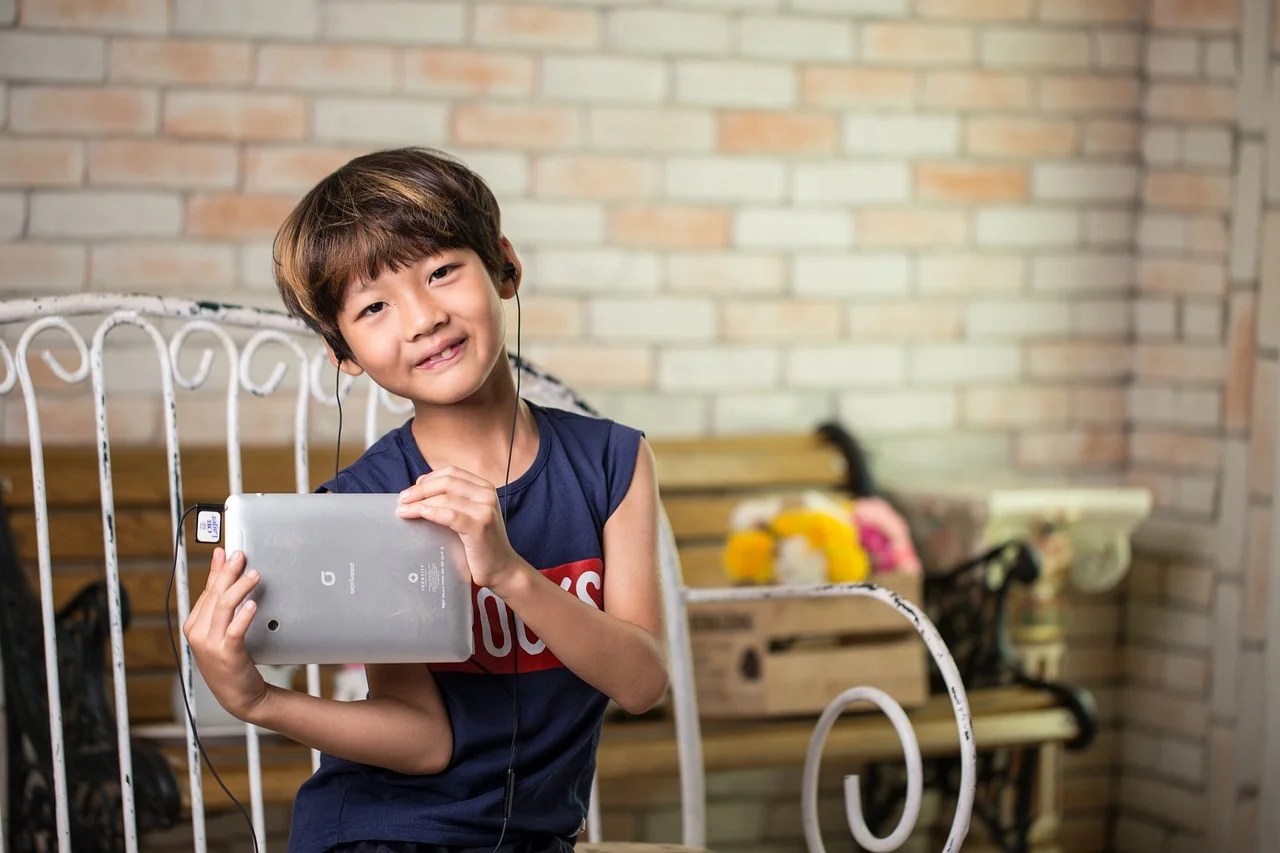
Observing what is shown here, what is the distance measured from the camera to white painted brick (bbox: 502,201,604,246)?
2.78 m

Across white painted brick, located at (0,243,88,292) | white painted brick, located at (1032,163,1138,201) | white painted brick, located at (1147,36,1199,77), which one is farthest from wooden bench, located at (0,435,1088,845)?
white painted brick, located at (1147,36,1199,77)

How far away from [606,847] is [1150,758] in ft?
6.32

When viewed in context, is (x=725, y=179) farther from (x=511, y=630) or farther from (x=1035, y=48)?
(x=511, y=630)

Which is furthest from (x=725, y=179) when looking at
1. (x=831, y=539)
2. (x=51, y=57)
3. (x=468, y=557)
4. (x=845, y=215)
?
(x=468, y=557)

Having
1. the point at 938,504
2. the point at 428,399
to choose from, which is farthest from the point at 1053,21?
the point at 428,399

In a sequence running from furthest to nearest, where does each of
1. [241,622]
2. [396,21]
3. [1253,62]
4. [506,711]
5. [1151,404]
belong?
[1151,404]
[1253,62]
[396,21]
[506,711]
[241,622]

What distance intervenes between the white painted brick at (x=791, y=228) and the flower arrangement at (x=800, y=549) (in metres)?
0.64

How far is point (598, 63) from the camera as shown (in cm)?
280

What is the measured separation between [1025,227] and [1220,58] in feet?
1.70

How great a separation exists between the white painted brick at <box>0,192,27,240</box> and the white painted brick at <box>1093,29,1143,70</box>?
7.42 feet

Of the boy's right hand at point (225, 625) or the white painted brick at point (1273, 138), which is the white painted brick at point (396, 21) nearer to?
the white painted brick at point (1273, 138)

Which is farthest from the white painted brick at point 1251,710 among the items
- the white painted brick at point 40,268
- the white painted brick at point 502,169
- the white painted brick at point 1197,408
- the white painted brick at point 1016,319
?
the white painted brick at point 40,268

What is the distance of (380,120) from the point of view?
268 centimetres

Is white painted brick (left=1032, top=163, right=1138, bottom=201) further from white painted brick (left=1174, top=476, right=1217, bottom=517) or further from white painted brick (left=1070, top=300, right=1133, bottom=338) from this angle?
white painted brick (left=1174, top=476, right=1217, bottom=517)
